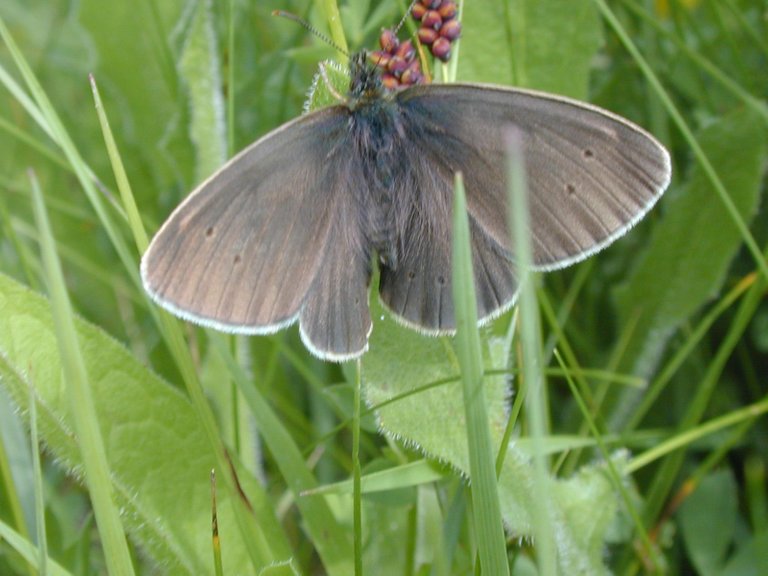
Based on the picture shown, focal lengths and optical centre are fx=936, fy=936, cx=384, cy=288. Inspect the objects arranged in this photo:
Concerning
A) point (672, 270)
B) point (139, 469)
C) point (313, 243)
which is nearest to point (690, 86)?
point (672, 270)

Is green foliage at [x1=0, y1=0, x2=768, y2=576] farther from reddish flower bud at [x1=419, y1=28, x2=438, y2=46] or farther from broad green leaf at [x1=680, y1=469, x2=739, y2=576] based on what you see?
reddish flower bud at [x1=419, y1=28, x2=438, y2=46]

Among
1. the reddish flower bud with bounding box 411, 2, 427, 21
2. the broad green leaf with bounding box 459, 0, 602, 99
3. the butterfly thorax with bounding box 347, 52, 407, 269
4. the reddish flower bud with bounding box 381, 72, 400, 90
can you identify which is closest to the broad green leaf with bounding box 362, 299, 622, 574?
the butterfly thorax with bounding box 347, 52, 407, 269

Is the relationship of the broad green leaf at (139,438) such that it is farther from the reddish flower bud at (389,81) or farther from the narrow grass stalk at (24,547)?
the reddish flower bud at (389,81)

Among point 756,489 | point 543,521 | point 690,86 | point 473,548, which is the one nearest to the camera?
point 543,521

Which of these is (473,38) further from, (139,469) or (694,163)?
(139,469)

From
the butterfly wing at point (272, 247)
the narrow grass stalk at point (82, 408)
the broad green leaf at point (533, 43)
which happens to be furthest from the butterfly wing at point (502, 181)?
the narrow grass stalk at point (82, 408)

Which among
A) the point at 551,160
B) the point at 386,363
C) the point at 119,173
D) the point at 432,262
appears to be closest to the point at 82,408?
the point at 119,173
